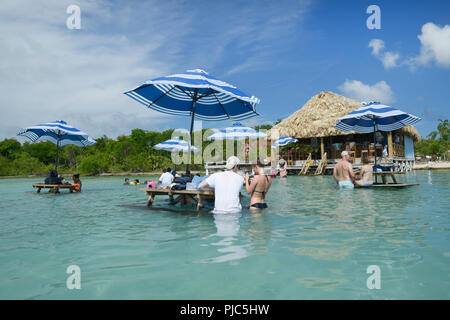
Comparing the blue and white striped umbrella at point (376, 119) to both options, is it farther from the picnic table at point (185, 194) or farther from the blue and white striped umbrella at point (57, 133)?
the blue and white striped umbrella at point (57, 133)

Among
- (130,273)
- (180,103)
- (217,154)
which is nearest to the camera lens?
(130,273)

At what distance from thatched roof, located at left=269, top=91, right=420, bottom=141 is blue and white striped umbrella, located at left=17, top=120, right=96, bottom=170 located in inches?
664

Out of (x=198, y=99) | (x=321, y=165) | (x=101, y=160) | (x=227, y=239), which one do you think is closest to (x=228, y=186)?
(x=227, y=239)

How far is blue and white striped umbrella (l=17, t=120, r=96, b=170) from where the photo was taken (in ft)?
38.9

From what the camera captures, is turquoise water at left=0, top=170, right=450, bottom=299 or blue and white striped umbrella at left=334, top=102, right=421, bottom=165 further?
blue and white striped umbrella at left=334, top=102, right=421, bottom=165

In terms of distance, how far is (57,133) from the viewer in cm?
1293

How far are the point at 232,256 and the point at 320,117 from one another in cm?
2483

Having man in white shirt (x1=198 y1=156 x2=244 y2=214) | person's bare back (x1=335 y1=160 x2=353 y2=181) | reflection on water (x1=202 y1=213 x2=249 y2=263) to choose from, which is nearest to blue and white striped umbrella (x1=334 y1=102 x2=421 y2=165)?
person's bare back (x1=335 y1=160 x2=353 y2=181)

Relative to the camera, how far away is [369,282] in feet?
8.64

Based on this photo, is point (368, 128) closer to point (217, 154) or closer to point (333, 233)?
point (333, 233)

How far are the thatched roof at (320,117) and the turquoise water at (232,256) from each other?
18748mm

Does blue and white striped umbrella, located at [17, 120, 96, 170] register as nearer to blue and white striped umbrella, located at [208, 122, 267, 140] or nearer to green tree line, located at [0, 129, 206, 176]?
blue and white striped umbrella, located at [208, 122, 267, 140]

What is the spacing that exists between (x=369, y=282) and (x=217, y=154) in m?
33.9
